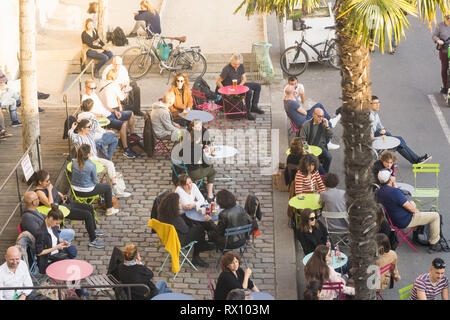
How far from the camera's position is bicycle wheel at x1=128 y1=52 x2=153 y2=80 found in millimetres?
20141

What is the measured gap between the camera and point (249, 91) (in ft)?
58.0

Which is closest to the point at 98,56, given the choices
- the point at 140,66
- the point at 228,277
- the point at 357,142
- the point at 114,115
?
the point at 140,66

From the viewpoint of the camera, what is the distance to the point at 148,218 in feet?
46.6

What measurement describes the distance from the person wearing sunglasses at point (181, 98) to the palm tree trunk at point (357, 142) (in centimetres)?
710

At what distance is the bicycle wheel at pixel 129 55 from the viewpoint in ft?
67.9

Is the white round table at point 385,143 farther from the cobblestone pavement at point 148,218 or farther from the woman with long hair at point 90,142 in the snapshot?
the woman with long hair at point 90,142

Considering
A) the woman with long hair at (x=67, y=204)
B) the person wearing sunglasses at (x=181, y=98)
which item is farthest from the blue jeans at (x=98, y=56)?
the woman with long hair at (x=67, y=204)

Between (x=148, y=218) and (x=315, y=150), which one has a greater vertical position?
(x=315, y=150)

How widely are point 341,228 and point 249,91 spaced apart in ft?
18.1

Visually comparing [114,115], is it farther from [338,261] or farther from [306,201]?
[338,261]

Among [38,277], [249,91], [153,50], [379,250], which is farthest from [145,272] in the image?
[153,50]

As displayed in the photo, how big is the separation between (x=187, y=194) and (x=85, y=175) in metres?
1.86

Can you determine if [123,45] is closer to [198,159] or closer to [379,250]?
[198,159]

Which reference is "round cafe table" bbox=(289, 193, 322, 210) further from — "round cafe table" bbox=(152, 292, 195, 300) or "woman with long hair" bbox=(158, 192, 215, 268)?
"round cafe table" bbox=(152, 292, 195, 300)
